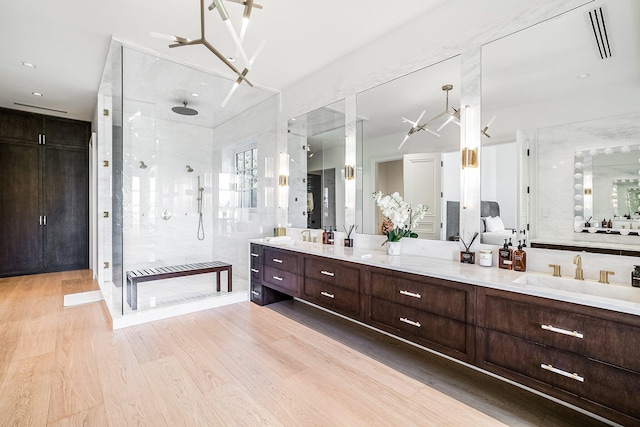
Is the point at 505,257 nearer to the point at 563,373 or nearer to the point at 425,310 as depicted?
the point at 425,310

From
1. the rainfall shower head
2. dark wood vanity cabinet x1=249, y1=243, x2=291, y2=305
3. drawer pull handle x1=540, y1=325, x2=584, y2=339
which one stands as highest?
the rainfall shower head

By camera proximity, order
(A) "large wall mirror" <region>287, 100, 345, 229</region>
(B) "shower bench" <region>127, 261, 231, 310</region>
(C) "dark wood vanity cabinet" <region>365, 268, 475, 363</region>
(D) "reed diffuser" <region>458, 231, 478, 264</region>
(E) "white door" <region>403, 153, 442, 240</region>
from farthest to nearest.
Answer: (A) "large wall mirror" <region>287, 100, 345, 229</region> < (B) "shower bench" <region>127, 261, 231, 310</region> < (E) "white door" <region>403, 153, 442, 240</region> < (D) "reed diffuser" <region>458, 231, 478, 264</region> < (C) "dark wood vanity cabinet" <region>365, 268, 475, 363</region>

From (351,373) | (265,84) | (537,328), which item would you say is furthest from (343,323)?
(265,84)

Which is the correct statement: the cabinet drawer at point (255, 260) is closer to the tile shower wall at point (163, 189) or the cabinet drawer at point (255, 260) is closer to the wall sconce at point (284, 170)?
the wall sconce at point (284, 170)

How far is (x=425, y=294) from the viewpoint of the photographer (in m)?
2.21

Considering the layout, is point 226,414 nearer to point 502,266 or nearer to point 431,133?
point 502,266

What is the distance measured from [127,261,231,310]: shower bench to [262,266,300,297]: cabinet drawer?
789mm

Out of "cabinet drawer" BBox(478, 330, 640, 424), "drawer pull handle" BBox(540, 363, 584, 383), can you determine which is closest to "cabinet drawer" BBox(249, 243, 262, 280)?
"cabinet drawer" BBox(478, 330, 640, 424)

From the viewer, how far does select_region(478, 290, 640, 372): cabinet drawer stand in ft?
4.72

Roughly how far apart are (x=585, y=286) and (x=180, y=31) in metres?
4.06

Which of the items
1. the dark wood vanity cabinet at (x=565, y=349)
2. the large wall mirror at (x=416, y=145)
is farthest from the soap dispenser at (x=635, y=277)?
the large wall mirror at (x=416, y=145)

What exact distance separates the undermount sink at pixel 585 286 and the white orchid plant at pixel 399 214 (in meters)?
1.04

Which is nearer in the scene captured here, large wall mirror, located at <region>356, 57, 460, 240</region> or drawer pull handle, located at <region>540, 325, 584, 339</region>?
drawer pull handle, located at <region>540, 325, 584, 339</region>

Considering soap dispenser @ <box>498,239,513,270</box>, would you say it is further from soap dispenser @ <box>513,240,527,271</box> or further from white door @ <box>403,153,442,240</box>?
white door @ <box>403,153,442,240</box>
